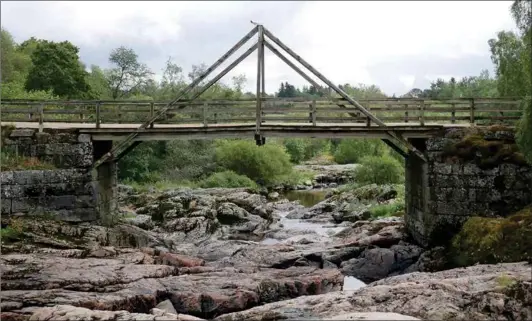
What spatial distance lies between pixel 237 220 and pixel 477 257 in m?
15.2

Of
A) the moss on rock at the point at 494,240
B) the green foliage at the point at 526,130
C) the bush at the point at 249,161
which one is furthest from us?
the bush at the point at 249,161

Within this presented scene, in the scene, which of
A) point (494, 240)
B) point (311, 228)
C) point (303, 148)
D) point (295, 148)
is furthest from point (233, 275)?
point (303, 148)

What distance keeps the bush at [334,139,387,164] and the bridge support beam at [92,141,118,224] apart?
136ft

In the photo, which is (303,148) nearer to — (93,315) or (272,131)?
(272,131)

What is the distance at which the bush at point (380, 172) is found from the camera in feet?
146

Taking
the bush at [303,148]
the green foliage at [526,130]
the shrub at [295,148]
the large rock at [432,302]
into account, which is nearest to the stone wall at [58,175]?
the large rock at [432,302]

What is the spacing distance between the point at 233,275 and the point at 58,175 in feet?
27.2

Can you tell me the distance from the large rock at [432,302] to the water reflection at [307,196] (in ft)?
96.7

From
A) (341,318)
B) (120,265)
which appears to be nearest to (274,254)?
(120,265)

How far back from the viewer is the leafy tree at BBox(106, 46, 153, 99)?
5197cm

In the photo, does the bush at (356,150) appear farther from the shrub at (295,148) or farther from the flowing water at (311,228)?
the flowing water at (311,228)

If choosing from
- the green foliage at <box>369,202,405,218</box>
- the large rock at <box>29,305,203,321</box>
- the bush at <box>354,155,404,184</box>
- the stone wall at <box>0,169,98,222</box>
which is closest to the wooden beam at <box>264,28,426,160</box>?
the stone wall at <box>0,169,98,222</box>

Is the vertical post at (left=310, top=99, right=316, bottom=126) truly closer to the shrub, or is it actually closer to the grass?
the grass

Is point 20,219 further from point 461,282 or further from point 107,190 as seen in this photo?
point 461,282
